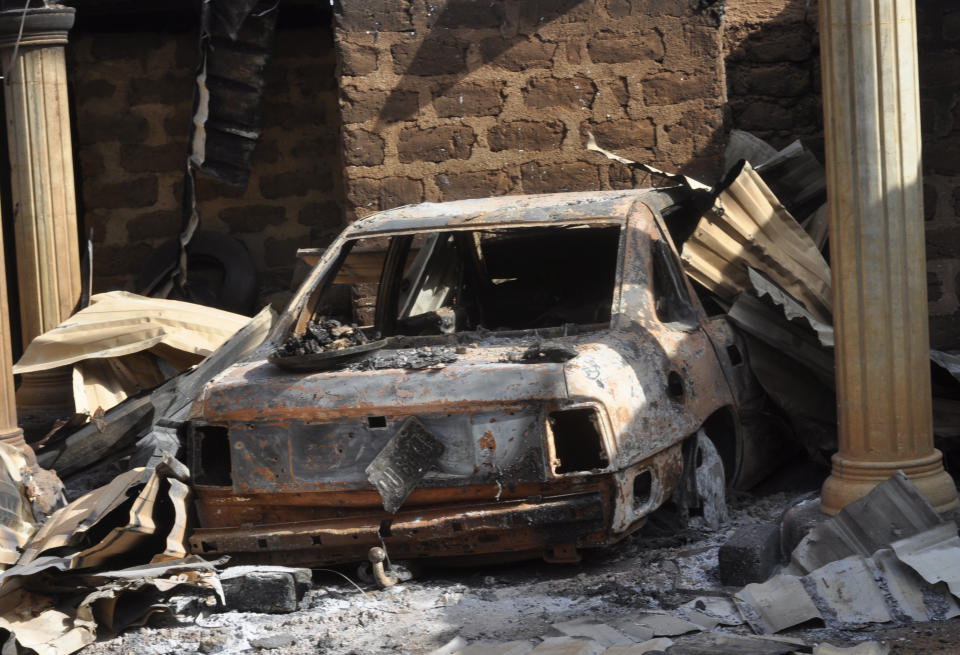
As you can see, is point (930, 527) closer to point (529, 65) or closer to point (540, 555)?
point (540, 555)

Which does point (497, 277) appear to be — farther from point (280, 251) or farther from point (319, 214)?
point (280, 251)

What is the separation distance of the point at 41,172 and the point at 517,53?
140 inches

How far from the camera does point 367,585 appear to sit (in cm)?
555

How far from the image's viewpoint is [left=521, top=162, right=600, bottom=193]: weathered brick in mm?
9016

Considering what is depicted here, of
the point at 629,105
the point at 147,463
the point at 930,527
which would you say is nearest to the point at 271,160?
the point at 629,105

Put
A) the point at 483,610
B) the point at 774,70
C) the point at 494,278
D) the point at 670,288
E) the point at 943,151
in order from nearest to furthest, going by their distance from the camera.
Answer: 1. the point at 483,610
2. the point at 670,288
3. the point at 494,278
4. the point at 943,151
5. the point at 774,70

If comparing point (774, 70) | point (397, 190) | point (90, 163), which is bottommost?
point (397, 190)

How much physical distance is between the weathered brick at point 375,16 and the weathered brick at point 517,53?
0.56 metres

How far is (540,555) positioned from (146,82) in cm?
712

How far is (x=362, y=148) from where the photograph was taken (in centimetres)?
905

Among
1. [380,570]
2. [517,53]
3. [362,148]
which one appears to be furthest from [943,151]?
[380,570]

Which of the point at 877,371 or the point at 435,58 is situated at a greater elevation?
the point at 435,58

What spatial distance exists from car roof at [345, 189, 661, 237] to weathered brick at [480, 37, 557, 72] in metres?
2.36

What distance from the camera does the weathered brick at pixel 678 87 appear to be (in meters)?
8.89
